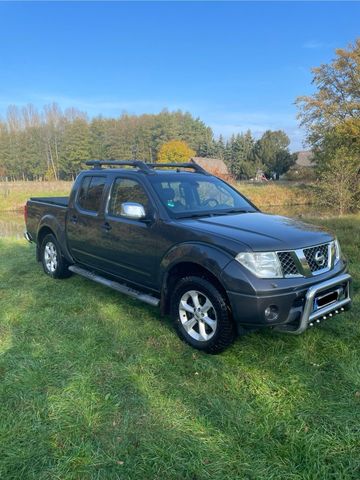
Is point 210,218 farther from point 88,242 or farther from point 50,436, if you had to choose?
point 50,436

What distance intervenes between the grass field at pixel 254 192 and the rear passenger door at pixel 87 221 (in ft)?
96.2

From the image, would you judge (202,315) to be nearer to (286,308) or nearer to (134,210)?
(286,308)

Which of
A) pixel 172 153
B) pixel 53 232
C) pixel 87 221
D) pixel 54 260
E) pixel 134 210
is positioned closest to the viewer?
pixel 134 210

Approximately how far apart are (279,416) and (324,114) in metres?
35.6

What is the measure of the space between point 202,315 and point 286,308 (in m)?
0.87

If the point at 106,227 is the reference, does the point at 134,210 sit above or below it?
above

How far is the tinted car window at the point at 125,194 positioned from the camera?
15.7 feet

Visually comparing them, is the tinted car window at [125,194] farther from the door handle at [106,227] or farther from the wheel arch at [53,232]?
the wheel arch at [53,232]

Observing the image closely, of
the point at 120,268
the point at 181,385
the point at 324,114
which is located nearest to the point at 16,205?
the point at 324,114

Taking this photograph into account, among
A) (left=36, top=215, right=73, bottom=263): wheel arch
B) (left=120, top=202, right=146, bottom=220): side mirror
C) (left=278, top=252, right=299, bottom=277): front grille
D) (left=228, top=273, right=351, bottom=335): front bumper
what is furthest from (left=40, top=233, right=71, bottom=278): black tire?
(left=278, top=252, right=299, bottom=277): front grille

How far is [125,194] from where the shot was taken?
16.6 ft

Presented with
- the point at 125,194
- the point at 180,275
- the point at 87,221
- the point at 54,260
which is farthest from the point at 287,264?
the point at 54,260

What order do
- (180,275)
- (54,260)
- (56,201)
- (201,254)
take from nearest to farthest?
(201,254) → (180,275) → (54,260) → (56,201)

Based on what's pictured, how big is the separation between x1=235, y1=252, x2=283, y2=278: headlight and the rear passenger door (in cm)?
241
